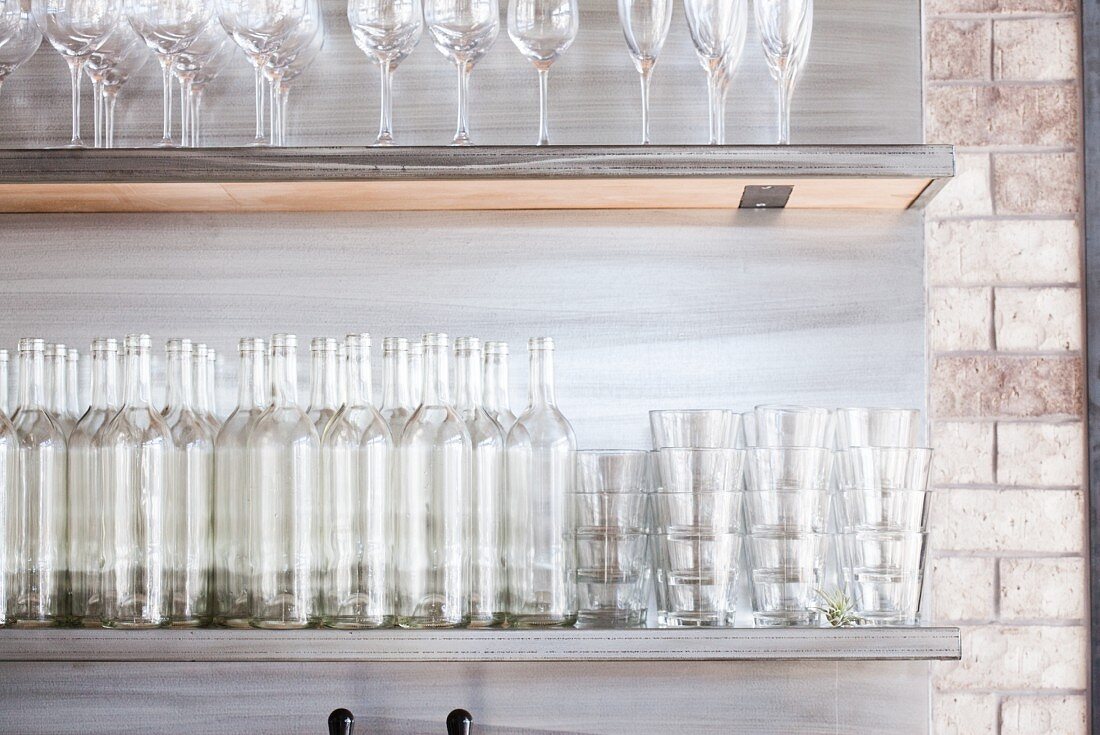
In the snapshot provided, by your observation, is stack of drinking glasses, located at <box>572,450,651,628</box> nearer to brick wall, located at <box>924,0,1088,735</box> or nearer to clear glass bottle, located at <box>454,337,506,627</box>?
clear glass bottle, located at <box>454,337,506,627</box>

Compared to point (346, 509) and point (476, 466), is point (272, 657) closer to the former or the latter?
point (346, 509)

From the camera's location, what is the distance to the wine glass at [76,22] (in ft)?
4.05

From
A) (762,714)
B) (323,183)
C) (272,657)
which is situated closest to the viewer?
(272,657)

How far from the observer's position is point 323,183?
121 centimetres

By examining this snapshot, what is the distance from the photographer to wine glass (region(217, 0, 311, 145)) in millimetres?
1211

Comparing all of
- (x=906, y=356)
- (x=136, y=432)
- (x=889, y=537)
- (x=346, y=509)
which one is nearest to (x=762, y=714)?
(x=889, y=537)

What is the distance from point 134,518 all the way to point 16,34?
58 centimetres

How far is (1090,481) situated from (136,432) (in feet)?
3.81

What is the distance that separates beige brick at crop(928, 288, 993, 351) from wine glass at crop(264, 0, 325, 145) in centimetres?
85

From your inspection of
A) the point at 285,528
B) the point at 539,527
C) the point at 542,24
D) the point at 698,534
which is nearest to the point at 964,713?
the point at 698,534

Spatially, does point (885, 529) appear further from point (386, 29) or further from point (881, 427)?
point (386, 29)

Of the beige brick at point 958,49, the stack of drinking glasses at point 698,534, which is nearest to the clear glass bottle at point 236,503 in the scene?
the stack of drinking glasses at point 698,534

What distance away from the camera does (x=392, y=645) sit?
1112 millimetres

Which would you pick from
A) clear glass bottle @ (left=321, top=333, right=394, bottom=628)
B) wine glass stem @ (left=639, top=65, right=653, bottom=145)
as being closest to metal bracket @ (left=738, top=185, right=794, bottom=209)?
wine glass stem @ (left=639, top=65, right=653, bottom=145)
